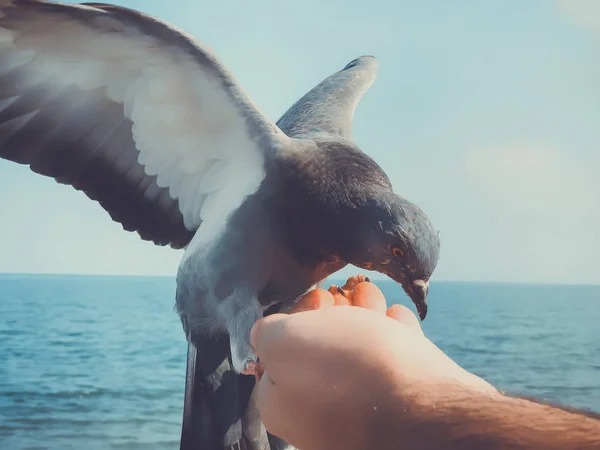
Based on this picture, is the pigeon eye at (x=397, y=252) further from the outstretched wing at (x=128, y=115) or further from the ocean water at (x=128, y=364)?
the ocean water at (x=128, y=364)

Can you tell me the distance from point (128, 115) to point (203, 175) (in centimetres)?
30

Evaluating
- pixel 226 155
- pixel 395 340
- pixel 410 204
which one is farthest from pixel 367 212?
pixel 395 340

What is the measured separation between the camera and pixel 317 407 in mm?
886

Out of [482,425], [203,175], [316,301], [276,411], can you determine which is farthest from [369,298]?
[203,175]

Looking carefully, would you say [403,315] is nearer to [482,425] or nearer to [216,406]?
[482,425]

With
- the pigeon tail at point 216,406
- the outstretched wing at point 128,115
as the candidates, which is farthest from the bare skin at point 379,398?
the pigeon tail at point 216,406

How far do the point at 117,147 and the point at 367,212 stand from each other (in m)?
0.89

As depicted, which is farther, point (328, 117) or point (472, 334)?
point (472, 334)

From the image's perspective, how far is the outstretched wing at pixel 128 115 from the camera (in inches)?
69.7

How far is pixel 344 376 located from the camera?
0.87 metres

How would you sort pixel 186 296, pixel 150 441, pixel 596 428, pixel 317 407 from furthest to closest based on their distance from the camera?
1. pixel 150 441
2. pixel 186 296
3. pixel 317 407
4. pixel 596 428

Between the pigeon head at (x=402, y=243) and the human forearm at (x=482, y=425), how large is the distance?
0.80 metres

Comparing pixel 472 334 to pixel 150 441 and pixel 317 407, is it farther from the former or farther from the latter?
pixel 317 407

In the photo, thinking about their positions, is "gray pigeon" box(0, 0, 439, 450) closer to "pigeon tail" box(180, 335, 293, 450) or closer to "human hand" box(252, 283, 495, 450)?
"pigeon tail" box(180, 335, 293, 450)
